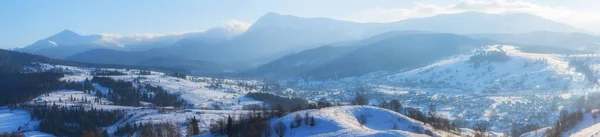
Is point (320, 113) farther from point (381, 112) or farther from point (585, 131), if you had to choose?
point (585, 131)

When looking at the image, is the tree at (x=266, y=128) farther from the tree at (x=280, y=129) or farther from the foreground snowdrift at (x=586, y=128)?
the foreground snowdrift at (x=586, y=128)

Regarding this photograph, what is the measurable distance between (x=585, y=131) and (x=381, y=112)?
109ft

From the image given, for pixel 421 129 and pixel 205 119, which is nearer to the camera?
pixel 421 129

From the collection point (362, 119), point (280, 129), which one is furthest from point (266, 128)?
point (362, 119)

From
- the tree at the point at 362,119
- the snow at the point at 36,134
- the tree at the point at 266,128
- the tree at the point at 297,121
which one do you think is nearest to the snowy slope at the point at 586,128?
the tree at the point at 362,119

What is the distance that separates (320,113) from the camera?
276 feet

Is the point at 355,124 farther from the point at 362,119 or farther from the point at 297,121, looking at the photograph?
the point at 297,121

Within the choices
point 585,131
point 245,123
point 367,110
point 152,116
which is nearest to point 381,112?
point 367,110

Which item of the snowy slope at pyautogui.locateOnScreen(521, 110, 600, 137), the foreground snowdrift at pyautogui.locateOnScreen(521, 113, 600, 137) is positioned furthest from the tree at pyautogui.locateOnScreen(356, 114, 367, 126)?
the snowy slope at pyautogui.locateOnScreen(521, 110, 600, 137)

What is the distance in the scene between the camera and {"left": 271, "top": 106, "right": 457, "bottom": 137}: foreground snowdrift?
65.0m

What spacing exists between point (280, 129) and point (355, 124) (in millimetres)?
12939

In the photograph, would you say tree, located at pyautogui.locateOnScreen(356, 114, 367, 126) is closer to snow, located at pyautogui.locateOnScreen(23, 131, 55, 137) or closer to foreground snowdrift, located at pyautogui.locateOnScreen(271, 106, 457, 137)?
foreground snowdrift, located at pyautogui.locateOnScreen(271, 106, 457, 137)

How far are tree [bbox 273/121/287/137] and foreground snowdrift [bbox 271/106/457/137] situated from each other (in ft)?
2.57

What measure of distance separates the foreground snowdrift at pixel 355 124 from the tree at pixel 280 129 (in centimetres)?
78
